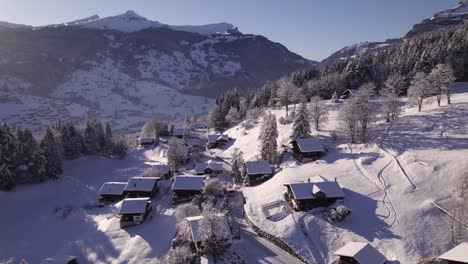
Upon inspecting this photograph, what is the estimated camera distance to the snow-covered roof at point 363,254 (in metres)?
35.1

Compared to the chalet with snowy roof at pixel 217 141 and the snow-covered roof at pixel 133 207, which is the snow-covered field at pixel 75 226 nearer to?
the snow-covered roof at pixel 133 207

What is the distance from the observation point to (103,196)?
67.5 meters

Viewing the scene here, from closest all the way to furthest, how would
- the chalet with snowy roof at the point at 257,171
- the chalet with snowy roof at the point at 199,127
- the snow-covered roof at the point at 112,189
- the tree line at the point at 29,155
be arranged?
the chalet with snowy roof at the point at 257,171
the snow-covered roof at the point at 112,189
the tree line at the point at 29,155
the chalet with snowy roof at the point at 199,127

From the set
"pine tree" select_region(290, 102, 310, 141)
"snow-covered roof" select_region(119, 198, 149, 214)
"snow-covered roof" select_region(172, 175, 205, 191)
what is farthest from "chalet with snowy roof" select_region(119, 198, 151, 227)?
"pine tree" select_region(290, 102, 310, 141)

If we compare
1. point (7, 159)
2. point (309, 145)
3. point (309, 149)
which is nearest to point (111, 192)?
point (7, 159)

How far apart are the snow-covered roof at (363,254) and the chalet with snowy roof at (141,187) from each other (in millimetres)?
40346

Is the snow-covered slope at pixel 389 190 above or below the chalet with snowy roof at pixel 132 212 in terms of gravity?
above

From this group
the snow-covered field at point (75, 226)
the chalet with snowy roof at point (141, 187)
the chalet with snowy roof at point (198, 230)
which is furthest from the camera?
the chalet with snowy roof at point (141, 187)

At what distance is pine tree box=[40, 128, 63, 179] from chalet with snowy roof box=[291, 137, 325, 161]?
57.4 metres

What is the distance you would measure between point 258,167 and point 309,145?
1196 cm

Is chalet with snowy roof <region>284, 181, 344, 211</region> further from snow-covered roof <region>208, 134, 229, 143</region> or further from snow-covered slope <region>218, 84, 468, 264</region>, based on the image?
snow-covered roof <region>208, 134, 229, 143</region>

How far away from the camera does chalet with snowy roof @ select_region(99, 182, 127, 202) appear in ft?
217

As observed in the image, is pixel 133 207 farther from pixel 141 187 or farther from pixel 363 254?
pixel 363 254

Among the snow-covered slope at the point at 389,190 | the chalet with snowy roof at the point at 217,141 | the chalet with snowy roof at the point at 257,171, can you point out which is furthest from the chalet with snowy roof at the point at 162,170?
the chalet with snowy roof at the point at 217,141
